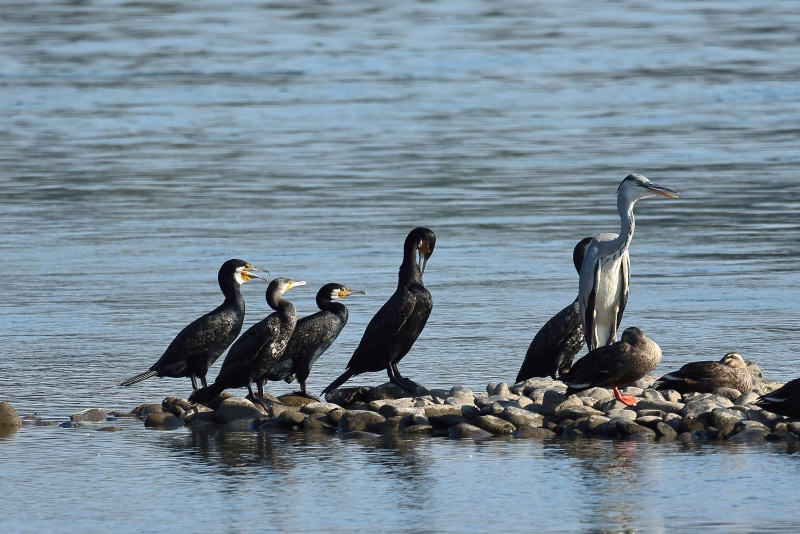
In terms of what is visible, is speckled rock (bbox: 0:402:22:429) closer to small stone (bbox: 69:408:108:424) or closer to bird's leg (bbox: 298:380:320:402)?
small stone (bbox: 69:408:108:424)

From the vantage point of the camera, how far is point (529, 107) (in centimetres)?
3072

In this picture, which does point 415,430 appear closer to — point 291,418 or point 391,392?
point 291,418

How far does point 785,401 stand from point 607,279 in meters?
2.54

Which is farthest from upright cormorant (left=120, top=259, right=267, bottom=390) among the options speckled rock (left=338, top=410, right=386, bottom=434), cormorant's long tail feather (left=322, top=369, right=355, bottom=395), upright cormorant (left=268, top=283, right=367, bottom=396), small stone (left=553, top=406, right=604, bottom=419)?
small stone (left=553, top=406, right=604, bottom=419)

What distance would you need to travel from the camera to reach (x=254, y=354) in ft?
36.8

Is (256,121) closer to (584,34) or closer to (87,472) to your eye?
(584,34)

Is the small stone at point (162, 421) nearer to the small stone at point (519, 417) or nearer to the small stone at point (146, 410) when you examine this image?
the small stone at point (146, 410)

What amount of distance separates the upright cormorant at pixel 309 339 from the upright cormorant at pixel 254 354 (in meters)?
0.15

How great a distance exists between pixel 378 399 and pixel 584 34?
1351 inches

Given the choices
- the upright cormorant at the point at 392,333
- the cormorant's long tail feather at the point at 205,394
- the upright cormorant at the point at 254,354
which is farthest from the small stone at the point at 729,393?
the cormorant's long tail feather at the point at 205,394

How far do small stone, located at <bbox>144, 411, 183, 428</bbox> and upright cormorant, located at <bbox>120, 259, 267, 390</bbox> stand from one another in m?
0.64

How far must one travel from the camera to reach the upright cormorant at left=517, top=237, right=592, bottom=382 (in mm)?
11672

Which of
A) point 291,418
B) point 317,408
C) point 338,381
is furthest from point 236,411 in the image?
point 338,381

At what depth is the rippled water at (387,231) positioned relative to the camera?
896 centimetres
